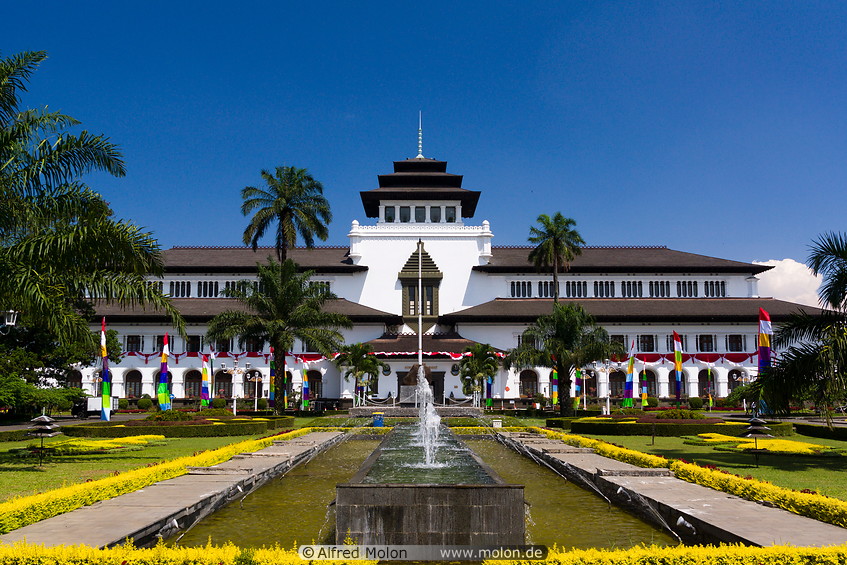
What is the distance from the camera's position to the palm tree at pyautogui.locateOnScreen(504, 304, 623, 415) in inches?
1580

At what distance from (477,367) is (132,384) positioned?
30.2 m

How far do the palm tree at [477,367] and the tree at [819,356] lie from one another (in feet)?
105

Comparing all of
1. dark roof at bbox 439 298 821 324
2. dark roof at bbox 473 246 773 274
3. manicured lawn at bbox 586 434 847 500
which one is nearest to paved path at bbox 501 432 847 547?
manicured lawn at bbox 586 434 847 500

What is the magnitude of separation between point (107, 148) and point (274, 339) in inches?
947

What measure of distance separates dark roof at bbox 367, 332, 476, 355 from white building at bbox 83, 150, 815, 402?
160mm

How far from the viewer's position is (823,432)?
30375 mm

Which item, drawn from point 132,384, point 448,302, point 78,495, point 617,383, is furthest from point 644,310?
point 78,495

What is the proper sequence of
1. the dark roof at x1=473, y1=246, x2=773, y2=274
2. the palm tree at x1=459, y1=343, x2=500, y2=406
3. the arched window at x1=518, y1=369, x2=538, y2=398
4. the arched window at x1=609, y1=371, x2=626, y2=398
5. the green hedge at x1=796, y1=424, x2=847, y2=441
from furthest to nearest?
the dark roof at x1=473, y1=246, x2=773, y2=274
the arched window at x1=609, y1=371, x2=626, y2=398
the arched window at x1=518, y1=369, x2=538, y2=398
the palm tree at x1=459, y1=343, x2=500, y2=406
the green hedge at x1=796, y1=424, x2=847, y2=441

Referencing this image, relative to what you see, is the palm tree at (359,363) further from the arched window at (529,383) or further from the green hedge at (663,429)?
the green hedge at (663,429)

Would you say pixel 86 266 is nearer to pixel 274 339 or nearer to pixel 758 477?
pixel 758 477

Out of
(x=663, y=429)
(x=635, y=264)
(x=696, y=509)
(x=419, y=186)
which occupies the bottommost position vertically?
(x=663, y=429)

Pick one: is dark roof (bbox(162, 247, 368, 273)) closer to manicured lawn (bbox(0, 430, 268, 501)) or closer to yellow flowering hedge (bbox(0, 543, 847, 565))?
manicured lawn (bbox(0, 430, 268, 501))

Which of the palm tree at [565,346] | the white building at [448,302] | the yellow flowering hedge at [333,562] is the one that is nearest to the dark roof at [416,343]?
the white building at [448,302]

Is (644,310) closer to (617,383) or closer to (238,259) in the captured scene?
(617,383)
